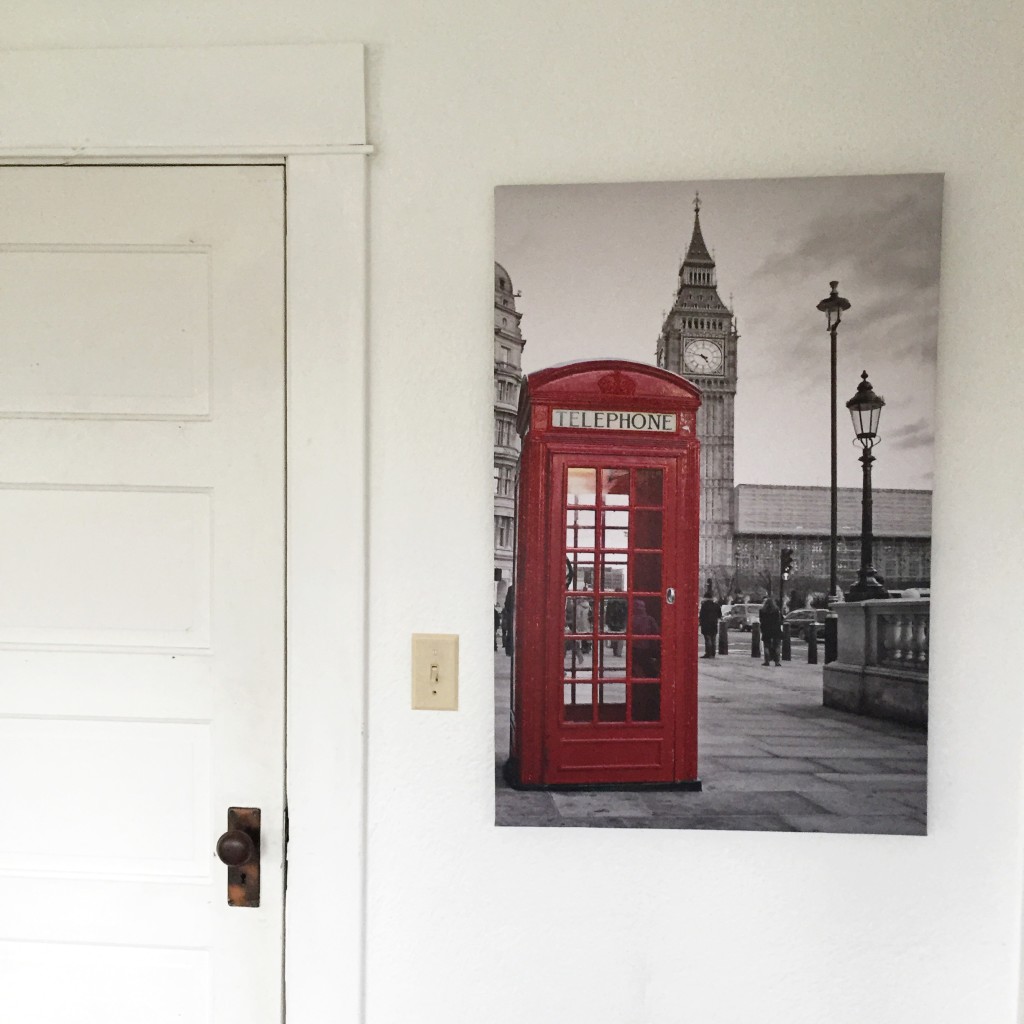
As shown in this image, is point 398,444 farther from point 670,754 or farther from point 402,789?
point 670,754

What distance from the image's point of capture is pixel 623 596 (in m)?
1.26

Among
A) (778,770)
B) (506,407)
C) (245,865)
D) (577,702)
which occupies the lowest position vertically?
(245,865)

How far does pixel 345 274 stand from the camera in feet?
4.27

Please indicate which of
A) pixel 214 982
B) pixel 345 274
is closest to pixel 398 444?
pixel 345 274

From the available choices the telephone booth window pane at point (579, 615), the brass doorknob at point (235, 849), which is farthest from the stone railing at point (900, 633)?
the brass doorknob at point (235, 849)

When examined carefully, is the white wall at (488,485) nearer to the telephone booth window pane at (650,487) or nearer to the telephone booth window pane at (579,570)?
the telephone booth window pane at (579,570)

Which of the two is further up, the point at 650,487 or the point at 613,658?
the point at 650,487

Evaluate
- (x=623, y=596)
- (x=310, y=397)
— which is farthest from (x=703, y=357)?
(x=310, y=397)

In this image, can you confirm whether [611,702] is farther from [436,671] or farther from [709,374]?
[709,374]

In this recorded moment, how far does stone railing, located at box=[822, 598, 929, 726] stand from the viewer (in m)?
1.24

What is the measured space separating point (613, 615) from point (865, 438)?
21.1 inches

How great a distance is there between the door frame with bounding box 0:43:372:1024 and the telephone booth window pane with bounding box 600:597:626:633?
1.42 ft

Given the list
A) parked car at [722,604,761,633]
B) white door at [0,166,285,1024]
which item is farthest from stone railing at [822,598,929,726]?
white door at [0,166,285,1024]

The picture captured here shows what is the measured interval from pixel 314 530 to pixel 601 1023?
1.03 m
